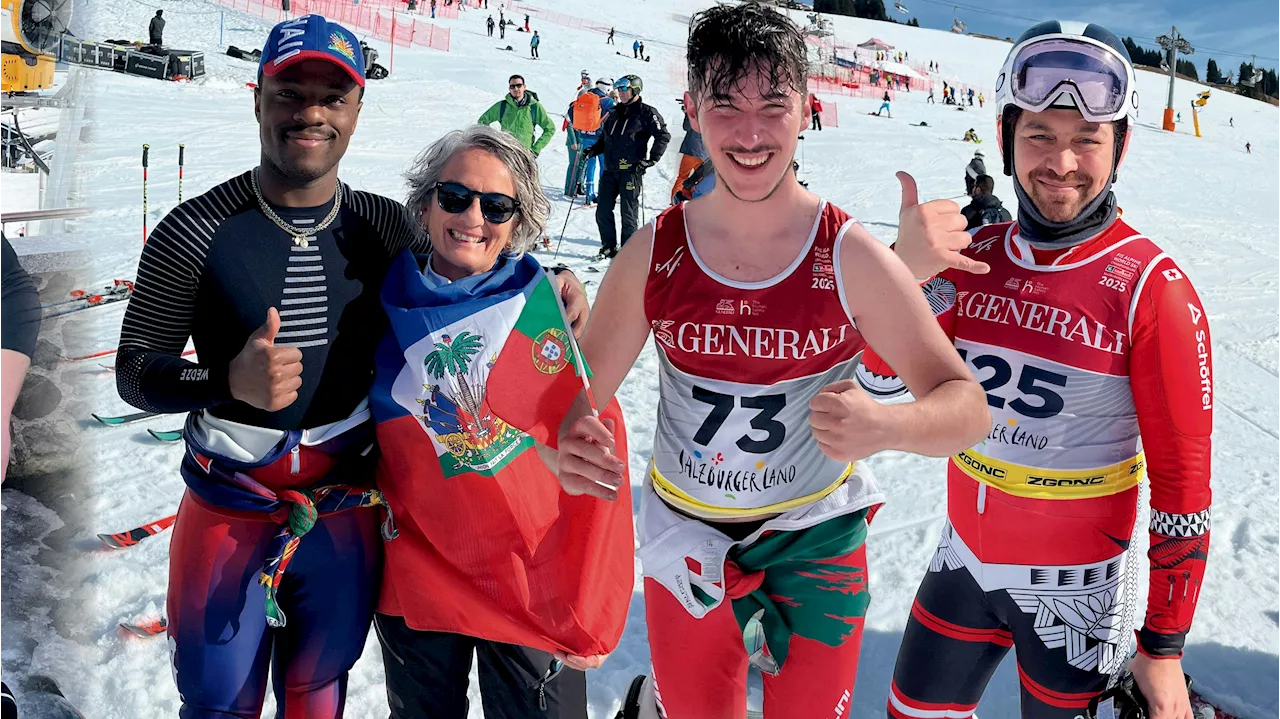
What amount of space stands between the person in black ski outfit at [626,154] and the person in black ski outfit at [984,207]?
4593 mm

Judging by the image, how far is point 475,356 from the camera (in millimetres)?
2551

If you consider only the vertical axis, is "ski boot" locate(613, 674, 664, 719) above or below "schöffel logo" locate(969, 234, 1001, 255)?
below

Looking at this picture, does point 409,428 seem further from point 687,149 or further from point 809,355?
point 687,149

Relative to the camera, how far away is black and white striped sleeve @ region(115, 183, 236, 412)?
2.26m

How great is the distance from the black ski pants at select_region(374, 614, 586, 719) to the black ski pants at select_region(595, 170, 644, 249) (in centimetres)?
892

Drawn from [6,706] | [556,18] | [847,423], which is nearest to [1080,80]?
[847,423]

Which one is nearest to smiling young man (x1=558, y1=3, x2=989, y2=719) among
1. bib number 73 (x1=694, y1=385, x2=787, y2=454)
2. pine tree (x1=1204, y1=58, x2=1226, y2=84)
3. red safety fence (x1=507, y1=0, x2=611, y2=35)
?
bib number 73 (x1=694, y1=385, x2=787, y2=454)

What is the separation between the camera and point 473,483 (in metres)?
2.57

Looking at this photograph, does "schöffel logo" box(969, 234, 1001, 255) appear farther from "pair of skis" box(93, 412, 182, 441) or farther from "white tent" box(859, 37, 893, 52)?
"white tent" box(859, 37, 893, 52)

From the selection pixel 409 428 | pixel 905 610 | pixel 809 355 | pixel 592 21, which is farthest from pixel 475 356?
pixel 592 21

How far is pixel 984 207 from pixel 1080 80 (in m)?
5.08

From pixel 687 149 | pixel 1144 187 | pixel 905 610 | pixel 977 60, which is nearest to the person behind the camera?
pixel 905 610

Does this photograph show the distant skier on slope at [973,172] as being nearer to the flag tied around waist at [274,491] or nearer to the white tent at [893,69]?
the flag tied around waist at [274,491]

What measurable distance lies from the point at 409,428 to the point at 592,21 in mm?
65150
